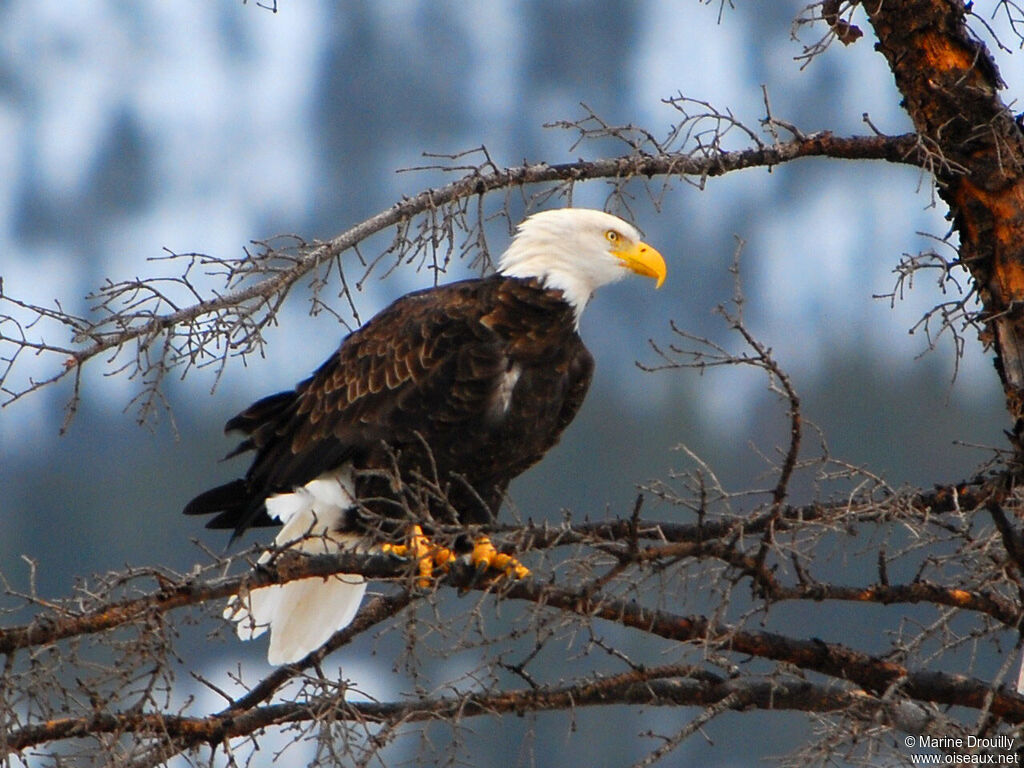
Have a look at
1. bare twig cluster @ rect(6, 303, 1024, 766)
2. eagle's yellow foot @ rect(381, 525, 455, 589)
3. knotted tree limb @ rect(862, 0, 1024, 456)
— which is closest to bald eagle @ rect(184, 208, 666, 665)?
eagle's yellow foot @ rect(381, 525, 455, 589)

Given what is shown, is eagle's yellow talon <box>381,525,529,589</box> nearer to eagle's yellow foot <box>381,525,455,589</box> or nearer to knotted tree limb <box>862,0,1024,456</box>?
eagle's yellow foot <box>381,525,455,589</box>

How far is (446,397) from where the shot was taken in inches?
229

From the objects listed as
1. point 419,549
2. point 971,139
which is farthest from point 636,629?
point 971,139

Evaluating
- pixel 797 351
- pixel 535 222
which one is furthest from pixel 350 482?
pixel 797 351

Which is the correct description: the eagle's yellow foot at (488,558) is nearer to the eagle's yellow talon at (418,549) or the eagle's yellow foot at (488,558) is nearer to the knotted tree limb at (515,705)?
the eagle's yellow talon at (418,549)

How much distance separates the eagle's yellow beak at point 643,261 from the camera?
6223mm

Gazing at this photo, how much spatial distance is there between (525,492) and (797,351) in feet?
159

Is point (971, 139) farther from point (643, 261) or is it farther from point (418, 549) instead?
point (418, 549)

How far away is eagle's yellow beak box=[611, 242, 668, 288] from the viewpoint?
6.22 m

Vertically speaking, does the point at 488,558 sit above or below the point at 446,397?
below

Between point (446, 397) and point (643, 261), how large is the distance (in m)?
1.06

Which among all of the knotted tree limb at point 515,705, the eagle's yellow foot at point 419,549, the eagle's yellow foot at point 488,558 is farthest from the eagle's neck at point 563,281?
the knotted tree limb at point 515,705

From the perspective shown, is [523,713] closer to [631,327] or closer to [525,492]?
[525,492]

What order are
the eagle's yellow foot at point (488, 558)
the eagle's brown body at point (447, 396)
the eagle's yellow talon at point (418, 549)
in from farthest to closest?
the eagle's brown body at point (447, 396) < the eagle's yellow foot at point (488, 558) < the eagle's yellow talon at point (418, 549)
